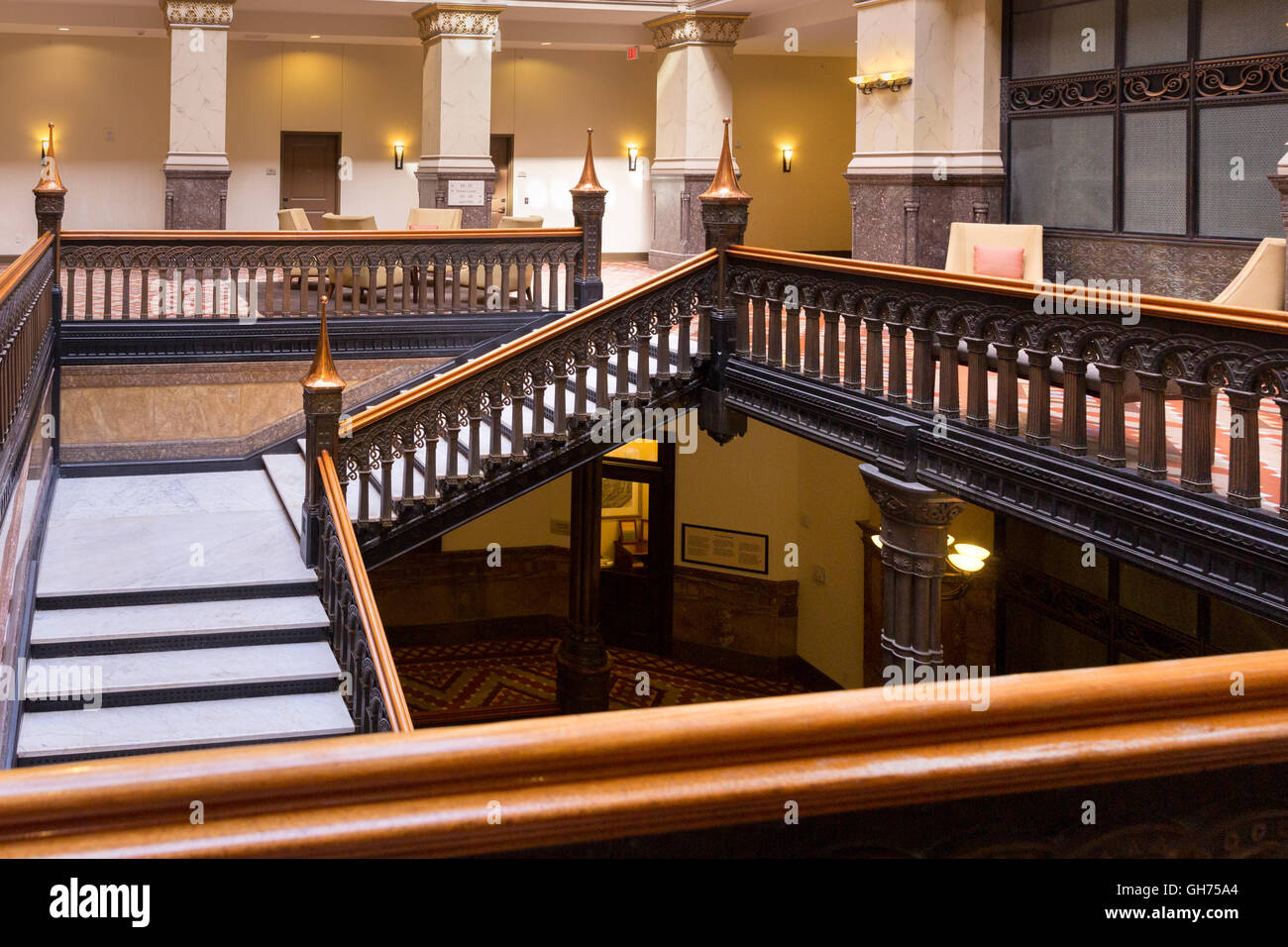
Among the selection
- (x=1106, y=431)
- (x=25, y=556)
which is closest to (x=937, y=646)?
(x=1106, y=431)

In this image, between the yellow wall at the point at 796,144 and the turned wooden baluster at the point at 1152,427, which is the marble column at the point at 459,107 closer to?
the yellow wall at the point at 796,144

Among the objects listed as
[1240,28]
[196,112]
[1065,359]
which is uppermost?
[196,112]

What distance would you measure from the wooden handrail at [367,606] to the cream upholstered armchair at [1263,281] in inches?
196

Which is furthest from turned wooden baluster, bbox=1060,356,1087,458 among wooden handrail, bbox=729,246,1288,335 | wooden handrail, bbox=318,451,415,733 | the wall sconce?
the wall sconce

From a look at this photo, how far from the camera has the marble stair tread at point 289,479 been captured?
9.62 m

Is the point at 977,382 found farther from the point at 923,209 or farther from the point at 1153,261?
the point at 923,209

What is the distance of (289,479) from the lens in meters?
10.5

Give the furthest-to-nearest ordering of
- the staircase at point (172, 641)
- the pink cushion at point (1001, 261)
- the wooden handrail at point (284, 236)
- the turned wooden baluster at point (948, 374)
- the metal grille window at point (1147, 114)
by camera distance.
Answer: the wooden handrail at point (284, 236) < the pink cushion at point (1001, 261) < the metal grille window at point (1147, 114) < the turned wooden baluster at point (948, 374) < the staircase at point (172, 641)

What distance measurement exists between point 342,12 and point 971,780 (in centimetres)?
1840

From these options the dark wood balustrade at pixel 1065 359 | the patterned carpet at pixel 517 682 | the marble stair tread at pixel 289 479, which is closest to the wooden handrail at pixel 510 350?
the dark wood balustrade at pixel 1065 359

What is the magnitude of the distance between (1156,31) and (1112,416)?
18.8 feet

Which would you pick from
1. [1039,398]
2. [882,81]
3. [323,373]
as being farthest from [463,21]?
[1039,398]

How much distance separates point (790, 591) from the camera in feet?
46.8

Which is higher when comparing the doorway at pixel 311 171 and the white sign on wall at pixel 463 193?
the doorway at pixel 311 171
